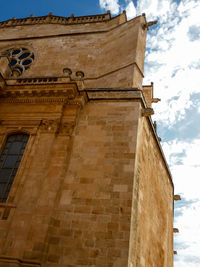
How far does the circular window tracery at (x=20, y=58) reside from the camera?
42.0ft

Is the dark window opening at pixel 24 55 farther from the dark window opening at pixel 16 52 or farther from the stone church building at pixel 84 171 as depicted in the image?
the stone church building at pixel 84 171

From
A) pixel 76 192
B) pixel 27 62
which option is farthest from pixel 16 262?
pixel 27 62

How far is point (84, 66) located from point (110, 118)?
16.1 feet

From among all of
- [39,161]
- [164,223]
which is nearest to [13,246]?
[39,161]

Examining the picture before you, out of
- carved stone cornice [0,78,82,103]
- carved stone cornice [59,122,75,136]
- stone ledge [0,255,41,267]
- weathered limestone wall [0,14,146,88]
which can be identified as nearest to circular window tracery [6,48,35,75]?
weathered limestone wall [0,14,146,88]

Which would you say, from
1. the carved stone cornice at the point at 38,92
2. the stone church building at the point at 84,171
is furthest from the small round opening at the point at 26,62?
the carved stone cornice at the point at 38,92

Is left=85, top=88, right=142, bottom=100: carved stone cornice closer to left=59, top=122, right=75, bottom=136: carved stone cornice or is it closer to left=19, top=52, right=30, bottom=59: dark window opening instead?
left=59, top=122, right=75, bottom=136: carved stone cornice

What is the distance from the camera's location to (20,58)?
1339cm

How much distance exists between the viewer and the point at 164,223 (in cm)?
1013

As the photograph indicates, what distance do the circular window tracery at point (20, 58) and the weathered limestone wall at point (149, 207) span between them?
7695 mm

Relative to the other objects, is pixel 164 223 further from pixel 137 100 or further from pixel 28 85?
pixel 28 85

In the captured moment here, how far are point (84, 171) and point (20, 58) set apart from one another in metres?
9.19

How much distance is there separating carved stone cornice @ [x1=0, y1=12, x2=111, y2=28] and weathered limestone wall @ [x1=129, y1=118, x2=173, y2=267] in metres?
9.10

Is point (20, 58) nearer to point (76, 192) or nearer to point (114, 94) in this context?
point (114, 94)
